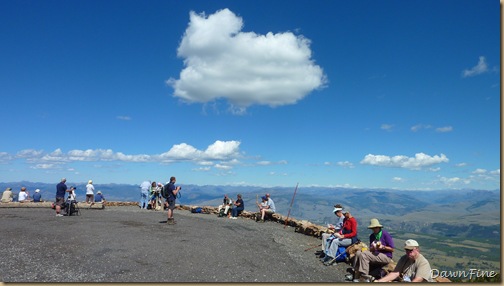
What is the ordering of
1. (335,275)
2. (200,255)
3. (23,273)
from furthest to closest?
1. (200,255)
2. (335,275)
3. (23,273)

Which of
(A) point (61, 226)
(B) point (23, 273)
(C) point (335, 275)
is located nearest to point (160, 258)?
(B) point (23, 273)

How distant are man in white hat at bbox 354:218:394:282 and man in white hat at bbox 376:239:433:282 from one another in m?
0.93

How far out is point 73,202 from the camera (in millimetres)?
22203

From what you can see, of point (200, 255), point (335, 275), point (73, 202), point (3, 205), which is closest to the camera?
point (335, 275)

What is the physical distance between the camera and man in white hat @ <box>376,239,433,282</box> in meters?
8.37

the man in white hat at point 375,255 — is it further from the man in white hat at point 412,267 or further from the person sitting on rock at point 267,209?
the person sitting on rock at point 267,209

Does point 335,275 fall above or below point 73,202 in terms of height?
below

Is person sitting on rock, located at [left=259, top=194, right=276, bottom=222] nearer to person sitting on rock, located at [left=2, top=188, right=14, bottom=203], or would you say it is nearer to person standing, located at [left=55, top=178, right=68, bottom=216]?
person standing, located at [left=55, top=178, right=68, bottom=216]

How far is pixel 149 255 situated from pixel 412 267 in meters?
8.18

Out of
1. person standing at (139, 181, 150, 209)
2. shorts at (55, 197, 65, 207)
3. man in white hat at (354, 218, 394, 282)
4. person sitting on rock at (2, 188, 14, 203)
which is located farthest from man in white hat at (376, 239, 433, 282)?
person sitting on rock at (2, 188, 14, 203)

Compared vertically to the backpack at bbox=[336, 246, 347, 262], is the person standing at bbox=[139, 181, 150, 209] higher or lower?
higher

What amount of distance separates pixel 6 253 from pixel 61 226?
593 centimetres

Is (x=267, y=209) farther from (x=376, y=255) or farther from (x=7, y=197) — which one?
(x=7, y=197)

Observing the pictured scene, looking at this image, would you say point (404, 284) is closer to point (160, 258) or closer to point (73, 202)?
point (160, 258)
